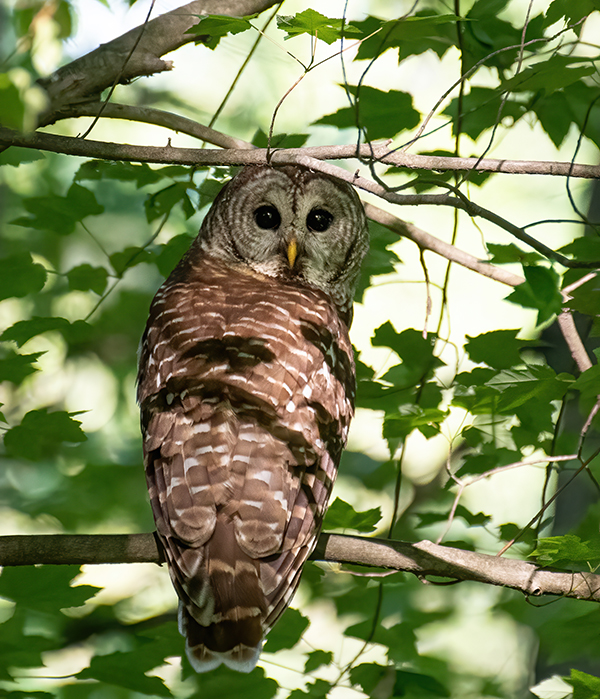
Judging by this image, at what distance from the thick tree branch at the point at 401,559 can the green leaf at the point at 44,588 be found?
321mm

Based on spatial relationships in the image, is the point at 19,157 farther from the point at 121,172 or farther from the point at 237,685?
the point at 237,685

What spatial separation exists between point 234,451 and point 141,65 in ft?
4.85

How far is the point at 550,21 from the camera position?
206cm

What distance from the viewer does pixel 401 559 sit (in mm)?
1977

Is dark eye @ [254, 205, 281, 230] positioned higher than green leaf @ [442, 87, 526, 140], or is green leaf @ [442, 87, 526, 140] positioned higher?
green leaf @ [442, 87, 526, 140]

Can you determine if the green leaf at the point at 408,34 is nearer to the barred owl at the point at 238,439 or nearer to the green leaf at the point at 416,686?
the barred owl at the point at 238,439

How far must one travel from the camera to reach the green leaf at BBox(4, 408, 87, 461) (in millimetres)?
2361

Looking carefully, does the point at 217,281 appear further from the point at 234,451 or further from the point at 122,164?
the point at 234,451

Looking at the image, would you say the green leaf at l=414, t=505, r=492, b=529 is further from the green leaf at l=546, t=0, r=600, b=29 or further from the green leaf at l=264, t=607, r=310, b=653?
the green leaf at l=546, t=0, r=600, b=29

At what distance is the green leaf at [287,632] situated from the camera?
240cm

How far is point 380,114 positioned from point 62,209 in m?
1.28

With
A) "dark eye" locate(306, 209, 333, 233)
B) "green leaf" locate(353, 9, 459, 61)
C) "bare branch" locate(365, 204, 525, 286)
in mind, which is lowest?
"bare branch" locate(365, 204, 525, 286)

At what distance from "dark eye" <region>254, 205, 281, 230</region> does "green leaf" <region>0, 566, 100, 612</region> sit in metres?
1.91

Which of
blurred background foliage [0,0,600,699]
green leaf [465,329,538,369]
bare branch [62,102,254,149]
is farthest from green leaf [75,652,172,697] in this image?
bare branch [62,102,254,149]
